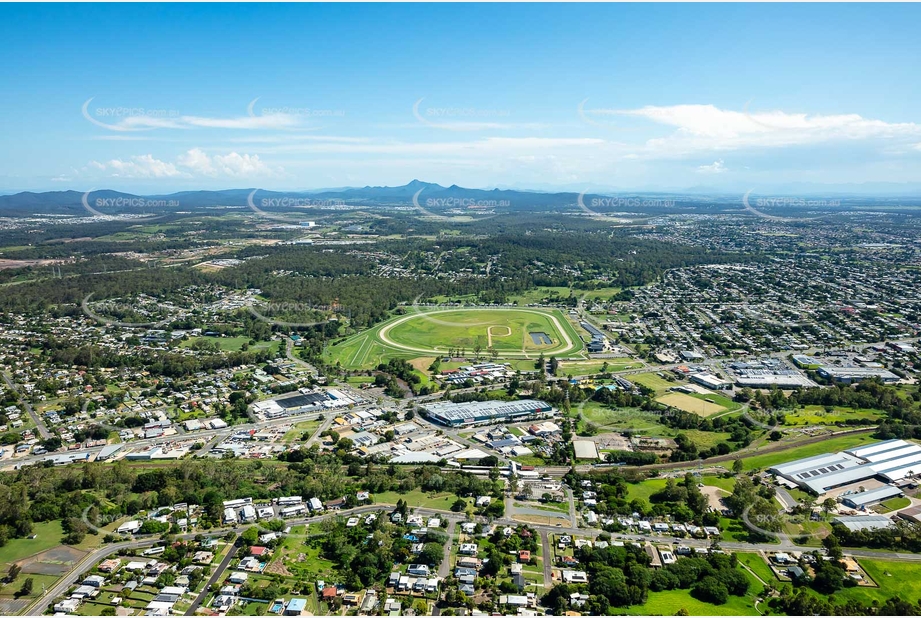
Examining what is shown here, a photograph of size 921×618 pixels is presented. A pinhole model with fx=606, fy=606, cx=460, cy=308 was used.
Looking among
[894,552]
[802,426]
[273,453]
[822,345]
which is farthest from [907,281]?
[273,453]

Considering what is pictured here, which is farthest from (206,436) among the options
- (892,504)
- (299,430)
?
(892,504)

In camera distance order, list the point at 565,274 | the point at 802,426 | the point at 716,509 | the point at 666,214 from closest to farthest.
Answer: the point at 716,509
the point at 802,426
the point at 565,274
the point at 666,214

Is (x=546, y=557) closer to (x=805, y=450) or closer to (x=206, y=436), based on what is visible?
(x=805, y=450)

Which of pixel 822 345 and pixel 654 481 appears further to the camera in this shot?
pixel 822 345

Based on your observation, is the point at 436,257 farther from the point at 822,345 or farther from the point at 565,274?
the point at 822,345

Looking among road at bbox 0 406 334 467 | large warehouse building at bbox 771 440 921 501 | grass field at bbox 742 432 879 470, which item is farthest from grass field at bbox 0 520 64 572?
large warehouse building at bbox 771 440 921 501

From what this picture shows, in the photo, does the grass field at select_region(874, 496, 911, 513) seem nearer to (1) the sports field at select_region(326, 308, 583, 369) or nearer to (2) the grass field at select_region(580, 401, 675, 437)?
(2) the grass field at select_region(580, 401, 675, 437)
